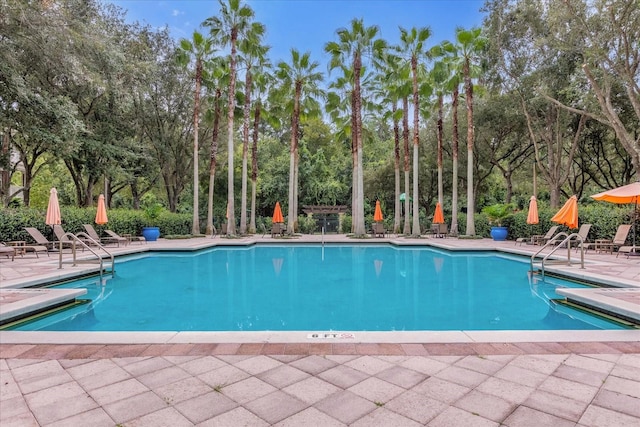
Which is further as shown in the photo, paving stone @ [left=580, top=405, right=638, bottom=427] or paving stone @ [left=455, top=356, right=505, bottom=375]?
paving stone @ [left=455, top=356, right=505, bottom=375]

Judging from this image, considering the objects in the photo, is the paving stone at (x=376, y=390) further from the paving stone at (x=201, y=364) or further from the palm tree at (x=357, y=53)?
the palm tree at (x=357, y=53)

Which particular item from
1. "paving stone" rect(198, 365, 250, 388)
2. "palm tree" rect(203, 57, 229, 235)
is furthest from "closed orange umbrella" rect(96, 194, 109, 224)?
"paving stone" rect(198, 365, 250, 388)

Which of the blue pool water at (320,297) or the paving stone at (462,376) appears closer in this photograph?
the paving stone at (462,376)

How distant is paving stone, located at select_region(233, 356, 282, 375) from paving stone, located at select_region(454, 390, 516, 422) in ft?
4.53

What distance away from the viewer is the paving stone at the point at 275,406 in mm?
2160

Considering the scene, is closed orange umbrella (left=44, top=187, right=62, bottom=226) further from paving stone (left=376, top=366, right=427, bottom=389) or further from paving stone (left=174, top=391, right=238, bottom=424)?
paving stone (left=376, top=366, right=427, bottom=389)

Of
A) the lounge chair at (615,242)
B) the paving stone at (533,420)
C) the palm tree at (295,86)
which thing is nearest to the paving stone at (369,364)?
the paving stone at (533,420)

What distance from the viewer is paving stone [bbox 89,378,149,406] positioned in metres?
2.36

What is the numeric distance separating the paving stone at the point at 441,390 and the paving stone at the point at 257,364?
43.5 inches

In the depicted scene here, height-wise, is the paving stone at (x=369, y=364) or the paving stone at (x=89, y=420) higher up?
the paving stone at (x=89, y=420)

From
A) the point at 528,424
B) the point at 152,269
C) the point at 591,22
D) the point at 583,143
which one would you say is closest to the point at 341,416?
the point at 528,424

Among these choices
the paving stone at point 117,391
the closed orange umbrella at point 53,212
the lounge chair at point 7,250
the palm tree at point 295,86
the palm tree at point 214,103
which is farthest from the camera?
the palm tree at point 295,86

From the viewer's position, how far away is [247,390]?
8.16 feet

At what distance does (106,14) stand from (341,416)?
21062 millimetres
